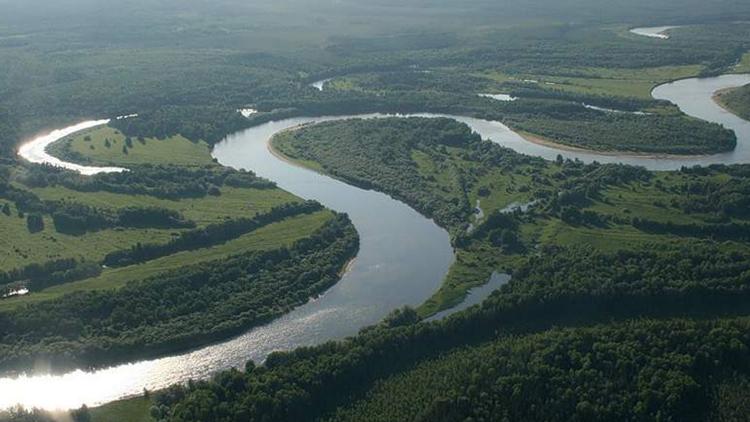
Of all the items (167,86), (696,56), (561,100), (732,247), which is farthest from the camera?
(696,56)

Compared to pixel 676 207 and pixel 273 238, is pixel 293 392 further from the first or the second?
pixel 676 207

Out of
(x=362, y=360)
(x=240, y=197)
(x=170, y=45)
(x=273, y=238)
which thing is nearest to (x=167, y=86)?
(x=170, y=45)

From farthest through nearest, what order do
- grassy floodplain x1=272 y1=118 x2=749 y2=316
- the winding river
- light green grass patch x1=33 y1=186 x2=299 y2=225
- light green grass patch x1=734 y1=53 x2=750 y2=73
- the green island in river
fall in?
light green grass patch x1=734 y1=53 x2=750 y2=73 < light green grass patch x1=33 y1=186 x2=299 y2=225 < grassy floodplain x1=272 y1=118 x2=749 y2=316 < the winding river < the green island in river

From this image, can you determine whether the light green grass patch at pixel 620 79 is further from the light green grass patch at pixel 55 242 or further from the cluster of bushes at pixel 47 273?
the cluster of bushes at pixel 47 273

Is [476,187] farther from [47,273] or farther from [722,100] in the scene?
[722,100]

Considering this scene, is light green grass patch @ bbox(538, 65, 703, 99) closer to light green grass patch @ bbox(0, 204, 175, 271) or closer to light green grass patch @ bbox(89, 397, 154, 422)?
light green grass patch @ bbox(0, 204, 175, 271)

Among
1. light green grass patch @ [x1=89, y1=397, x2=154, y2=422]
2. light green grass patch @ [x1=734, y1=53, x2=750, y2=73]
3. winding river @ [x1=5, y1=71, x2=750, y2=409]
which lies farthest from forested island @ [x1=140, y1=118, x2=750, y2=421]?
light green grass patch @ [x1=734, y1=53, x2=750, y2=73]

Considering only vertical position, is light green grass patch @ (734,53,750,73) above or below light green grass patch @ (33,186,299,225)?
above

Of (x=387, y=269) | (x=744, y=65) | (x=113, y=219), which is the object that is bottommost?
(x=387, y=269)

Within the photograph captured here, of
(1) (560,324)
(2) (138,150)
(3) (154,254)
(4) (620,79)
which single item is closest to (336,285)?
(3) (154,254)
